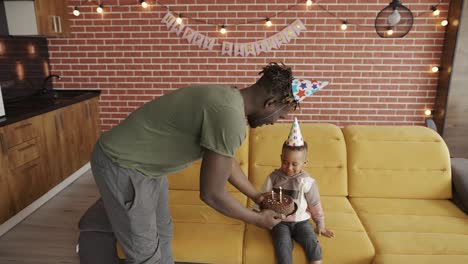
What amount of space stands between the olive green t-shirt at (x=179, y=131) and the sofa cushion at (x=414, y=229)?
105 cm

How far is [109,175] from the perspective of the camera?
1.43m

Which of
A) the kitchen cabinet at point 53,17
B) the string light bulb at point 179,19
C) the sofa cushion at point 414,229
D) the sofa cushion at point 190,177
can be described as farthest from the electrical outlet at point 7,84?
the sofa cushion at point 414,229

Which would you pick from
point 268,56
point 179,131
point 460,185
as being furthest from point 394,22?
point 179,131

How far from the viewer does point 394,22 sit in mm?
3293

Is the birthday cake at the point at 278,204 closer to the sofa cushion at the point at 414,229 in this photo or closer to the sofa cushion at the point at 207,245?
the sofa cushion at the point at 207,245

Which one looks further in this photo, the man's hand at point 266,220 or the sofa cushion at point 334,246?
the sofa cushion at point 334,246

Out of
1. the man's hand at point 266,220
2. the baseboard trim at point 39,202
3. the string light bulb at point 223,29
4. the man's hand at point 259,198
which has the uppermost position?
the string light bulb at point 223,29

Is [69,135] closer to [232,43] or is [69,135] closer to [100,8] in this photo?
[100,8]

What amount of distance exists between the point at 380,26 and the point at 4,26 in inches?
135

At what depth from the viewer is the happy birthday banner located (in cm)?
376

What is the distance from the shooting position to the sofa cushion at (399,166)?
91.9 inches

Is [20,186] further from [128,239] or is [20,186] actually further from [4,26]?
[128,239]

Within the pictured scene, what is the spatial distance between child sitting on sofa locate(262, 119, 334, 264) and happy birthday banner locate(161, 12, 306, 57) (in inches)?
76.3

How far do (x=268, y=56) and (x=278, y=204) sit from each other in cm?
247
